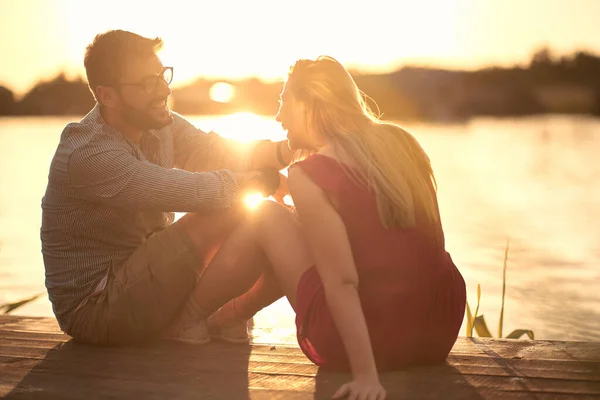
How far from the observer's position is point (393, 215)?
8.86 feet

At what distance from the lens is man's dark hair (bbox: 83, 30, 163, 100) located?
321 cm

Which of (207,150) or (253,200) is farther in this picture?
(207,150)

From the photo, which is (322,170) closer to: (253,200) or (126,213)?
(253,200)

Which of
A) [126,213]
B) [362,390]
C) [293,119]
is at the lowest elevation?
[362,390]

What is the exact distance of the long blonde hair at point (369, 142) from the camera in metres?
2.68

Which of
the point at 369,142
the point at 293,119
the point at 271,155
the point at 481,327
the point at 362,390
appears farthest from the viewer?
the point at 481,327

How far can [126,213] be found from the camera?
3262 mm

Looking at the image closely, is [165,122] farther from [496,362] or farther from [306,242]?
[496,362]

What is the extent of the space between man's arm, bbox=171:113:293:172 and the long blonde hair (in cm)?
97

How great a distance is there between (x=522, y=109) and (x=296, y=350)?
67.2 meters

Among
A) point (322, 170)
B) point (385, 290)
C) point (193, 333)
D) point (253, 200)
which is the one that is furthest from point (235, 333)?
point (322, 170)

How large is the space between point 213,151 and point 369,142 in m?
1.19

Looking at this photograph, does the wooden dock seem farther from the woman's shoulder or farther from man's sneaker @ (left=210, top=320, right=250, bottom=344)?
the woman's shoulder

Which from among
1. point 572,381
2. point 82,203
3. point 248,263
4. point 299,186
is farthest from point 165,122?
point 572,381
